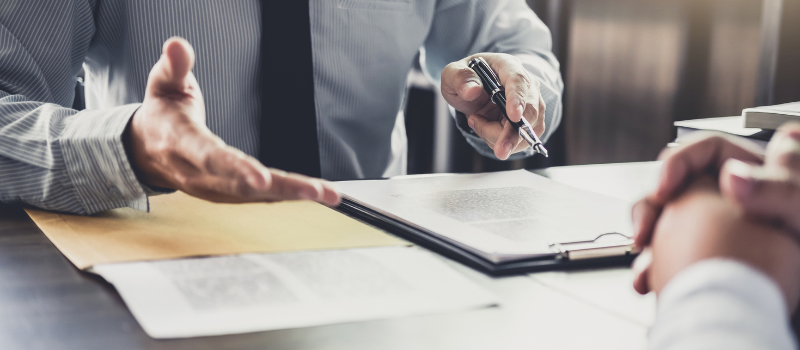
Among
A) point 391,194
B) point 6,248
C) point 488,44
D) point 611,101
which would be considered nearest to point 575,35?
point 611,101

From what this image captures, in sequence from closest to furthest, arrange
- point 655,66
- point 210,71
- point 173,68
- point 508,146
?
point 173,68 < point 508,146 < point 210,71 < point 655,66

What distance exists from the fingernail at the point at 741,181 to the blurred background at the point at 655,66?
1394 millimetres

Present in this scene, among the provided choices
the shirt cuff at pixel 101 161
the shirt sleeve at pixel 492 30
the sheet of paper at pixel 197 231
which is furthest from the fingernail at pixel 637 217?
the shirt sleeve at pixel 492 30

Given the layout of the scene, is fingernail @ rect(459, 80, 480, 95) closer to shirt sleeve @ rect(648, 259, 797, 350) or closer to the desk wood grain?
the desk wood grain

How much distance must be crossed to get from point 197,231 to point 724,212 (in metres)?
0.42

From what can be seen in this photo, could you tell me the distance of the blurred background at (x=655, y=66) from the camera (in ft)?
5.14

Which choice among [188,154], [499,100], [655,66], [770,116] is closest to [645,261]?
[188,154]

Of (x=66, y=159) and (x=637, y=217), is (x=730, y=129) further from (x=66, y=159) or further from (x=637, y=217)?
(x=66, y=159)

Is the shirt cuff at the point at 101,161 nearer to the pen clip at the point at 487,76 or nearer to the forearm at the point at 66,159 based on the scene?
the forearm at the point at 66,159

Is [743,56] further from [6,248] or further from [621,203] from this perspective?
[6,248]

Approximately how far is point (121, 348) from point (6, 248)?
26 cm

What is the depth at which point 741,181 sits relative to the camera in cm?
33

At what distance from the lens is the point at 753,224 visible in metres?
0.35

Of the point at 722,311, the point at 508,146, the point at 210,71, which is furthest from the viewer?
the point at 210,71
